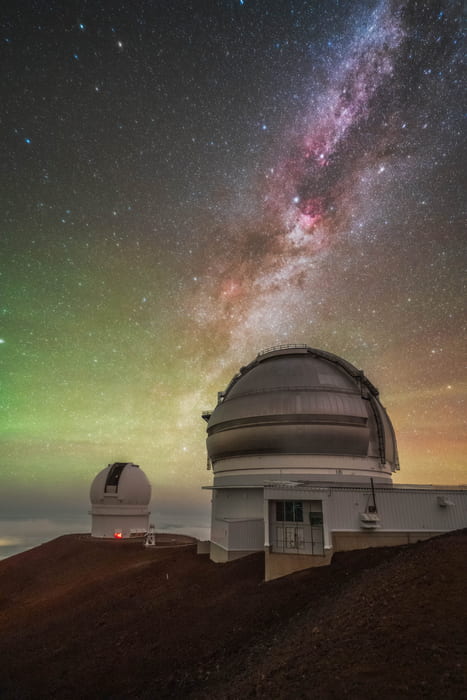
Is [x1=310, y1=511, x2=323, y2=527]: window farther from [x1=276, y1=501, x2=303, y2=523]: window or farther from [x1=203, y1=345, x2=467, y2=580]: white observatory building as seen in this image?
[x1=276, y1=501, x2=303, y2=523]: window

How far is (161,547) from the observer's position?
3150 cm

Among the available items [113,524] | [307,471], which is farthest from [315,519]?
[113,524]

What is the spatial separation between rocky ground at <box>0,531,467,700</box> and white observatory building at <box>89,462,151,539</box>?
1669 centimetres

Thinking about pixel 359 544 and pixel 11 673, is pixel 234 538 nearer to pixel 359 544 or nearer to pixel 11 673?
pixel 359 544

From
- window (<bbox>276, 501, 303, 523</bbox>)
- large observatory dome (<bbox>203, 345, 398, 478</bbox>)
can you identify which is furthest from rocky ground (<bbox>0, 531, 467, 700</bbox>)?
large observatory dome (<bbox>203, 345, 398, 478</bbox>)

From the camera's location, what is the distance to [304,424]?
22.9m

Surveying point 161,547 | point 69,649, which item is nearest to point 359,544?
point 69,649

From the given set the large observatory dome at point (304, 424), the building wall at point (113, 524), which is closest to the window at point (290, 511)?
the large observatory dome at point (304, 424)

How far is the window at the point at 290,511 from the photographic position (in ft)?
58.6

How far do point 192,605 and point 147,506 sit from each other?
1065 inches

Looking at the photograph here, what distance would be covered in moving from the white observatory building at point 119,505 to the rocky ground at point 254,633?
16.7 meters

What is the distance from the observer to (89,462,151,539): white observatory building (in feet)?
124

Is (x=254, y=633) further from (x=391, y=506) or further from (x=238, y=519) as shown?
(x=238, y=519)

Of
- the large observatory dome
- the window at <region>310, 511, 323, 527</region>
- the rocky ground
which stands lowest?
the rocky ground
